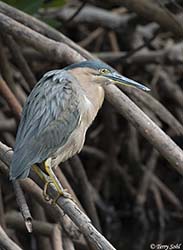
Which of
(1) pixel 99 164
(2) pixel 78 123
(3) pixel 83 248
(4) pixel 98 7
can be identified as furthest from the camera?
(1) pixel 99 164

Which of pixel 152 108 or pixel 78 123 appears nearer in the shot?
pixel 78 123

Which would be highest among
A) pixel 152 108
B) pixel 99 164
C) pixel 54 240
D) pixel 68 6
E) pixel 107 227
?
pixel 68 6

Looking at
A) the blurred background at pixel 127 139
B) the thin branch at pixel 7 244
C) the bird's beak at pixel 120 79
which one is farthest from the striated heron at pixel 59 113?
the blurred background at pixel 127 139

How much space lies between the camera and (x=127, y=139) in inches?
179

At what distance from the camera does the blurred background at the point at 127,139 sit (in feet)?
13.5

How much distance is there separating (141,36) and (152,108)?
1776 millimetres

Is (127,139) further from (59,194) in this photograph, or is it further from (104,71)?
(59,194)

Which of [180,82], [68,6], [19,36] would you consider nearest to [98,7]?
[68,6]

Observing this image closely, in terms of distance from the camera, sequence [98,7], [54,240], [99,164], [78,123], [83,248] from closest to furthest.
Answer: [78,123]
[54,240]
[83,248]
[98,7]
[99,164]

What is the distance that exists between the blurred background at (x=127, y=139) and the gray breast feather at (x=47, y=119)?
1386 mm

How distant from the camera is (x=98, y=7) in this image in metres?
4.32

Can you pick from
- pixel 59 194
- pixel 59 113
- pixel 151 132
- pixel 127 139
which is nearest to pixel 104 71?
pixel 59 113

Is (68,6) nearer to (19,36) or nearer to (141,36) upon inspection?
(141,36)

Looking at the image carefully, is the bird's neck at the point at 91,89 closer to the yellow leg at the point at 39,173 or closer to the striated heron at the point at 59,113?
the striated heron at the point at 59,113
